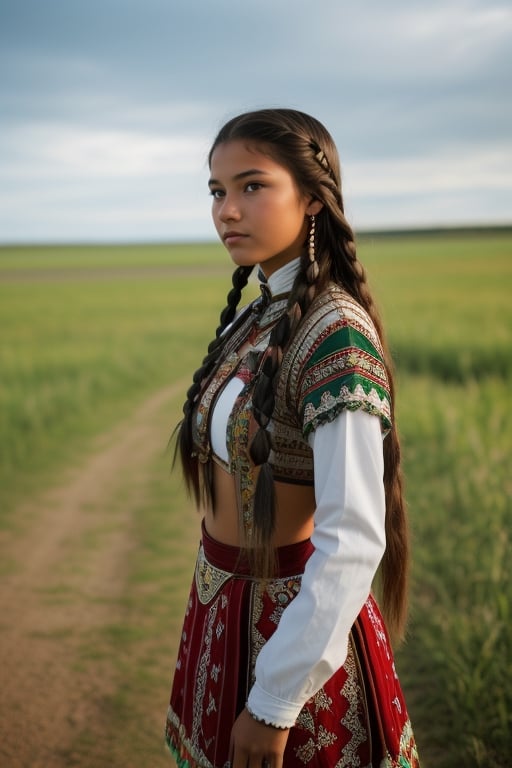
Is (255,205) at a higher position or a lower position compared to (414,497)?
higher

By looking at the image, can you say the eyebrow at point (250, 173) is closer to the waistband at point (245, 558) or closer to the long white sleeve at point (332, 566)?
the long white sleeve at point (332, 566)

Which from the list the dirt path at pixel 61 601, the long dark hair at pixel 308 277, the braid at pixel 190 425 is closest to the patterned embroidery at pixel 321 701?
the long dark hair at pixel 308 277

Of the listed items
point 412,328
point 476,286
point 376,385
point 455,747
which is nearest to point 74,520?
point 455,747

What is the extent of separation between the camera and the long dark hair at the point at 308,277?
1350mm

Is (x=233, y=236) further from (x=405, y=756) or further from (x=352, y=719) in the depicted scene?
(x=405, y=756)

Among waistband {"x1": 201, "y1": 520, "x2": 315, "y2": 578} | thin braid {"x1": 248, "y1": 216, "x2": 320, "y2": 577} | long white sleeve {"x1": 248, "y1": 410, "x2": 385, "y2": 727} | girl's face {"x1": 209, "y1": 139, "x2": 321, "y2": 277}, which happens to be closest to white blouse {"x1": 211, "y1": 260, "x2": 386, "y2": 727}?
long white sleeve {"x1": 248, "y1": 410, "x2": 385, "y2": 727}

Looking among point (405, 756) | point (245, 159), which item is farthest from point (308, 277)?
point (405, 756)

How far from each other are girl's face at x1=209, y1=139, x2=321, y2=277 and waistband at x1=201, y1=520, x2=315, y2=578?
552 millimetres

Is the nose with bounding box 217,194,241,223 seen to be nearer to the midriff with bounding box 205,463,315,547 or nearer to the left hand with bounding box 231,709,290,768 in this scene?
the midriff with bounding box 205,463,315,547

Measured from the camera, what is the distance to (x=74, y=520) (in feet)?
17.8

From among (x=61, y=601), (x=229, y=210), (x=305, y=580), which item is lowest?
(x=61, y=601)

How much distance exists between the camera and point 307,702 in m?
1.42

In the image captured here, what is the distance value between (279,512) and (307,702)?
0.35 m

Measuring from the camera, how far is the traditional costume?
1.21 m
